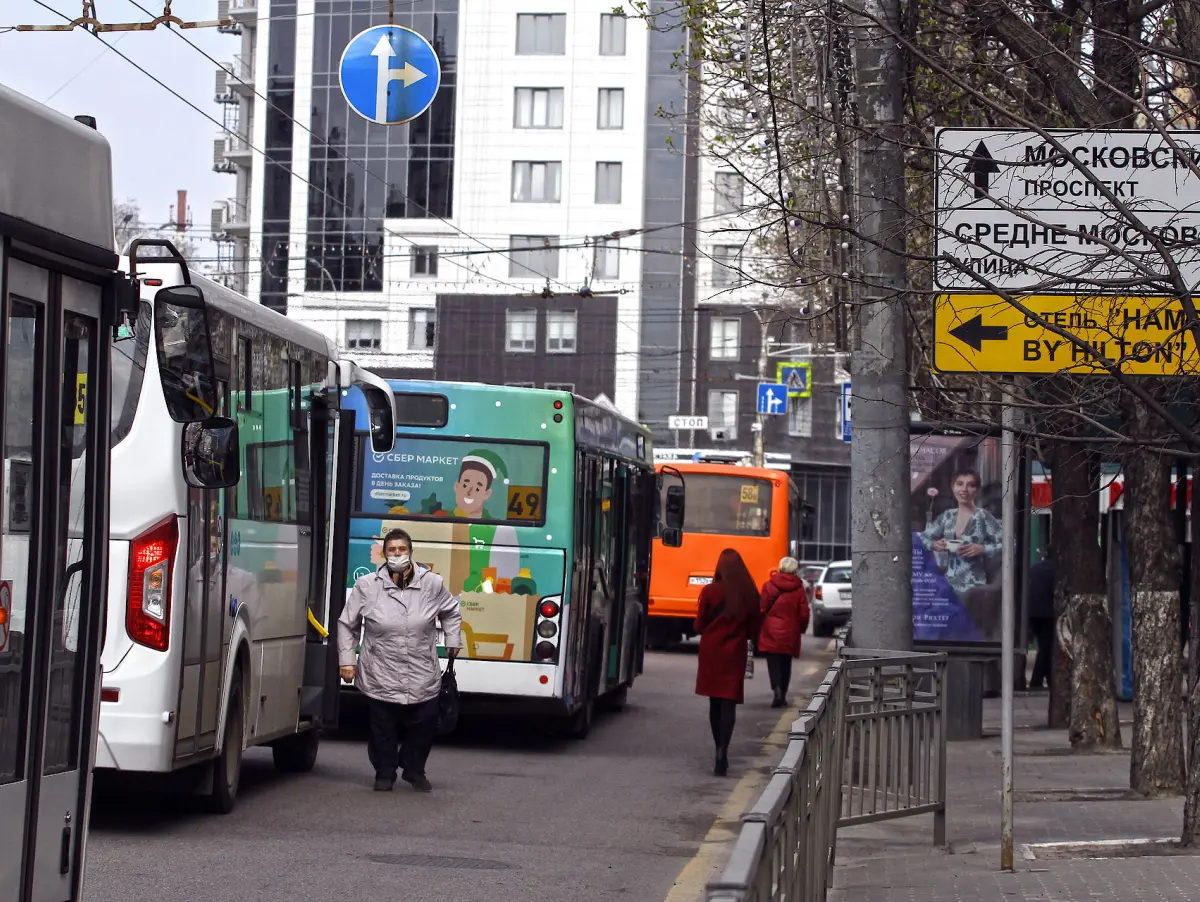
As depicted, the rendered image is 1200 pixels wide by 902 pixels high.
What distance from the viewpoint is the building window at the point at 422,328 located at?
68.6m

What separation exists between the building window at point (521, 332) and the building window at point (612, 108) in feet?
23.4

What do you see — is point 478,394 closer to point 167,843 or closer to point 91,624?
point 167,843

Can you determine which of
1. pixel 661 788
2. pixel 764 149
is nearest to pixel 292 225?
pixel 764 149

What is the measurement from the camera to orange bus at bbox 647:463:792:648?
109 feet

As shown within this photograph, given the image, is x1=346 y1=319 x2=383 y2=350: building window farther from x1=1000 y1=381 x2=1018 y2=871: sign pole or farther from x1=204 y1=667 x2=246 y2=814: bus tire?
x1=1000 y1=381 x2=1018 y2=871: sign pole

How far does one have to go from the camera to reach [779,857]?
15.0 feet

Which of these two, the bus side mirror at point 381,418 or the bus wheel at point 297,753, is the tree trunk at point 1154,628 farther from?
the bus wheel at point 297,753

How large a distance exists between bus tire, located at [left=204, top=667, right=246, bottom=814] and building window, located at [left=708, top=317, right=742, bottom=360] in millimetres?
59583

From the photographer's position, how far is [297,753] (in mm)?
13469

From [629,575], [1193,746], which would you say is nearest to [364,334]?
[629,575]

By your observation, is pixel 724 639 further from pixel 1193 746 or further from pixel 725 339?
pixel 725 339

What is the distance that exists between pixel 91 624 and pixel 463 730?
464 inches

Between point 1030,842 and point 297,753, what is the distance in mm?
5211

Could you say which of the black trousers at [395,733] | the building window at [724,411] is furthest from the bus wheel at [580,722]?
the building window at [724,411]
